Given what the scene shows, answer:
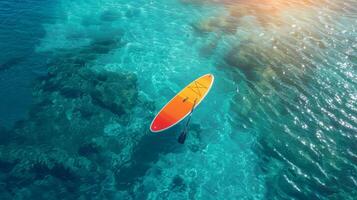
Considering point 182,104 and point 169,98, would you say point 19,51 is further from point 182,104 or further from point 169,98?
point 182,104

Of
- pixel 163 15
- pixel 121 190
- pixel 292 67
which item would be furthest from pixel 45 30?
pixel 292 67

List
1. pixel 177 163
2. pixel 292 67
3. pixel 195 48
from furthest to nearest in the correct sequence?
pixel 195 48 < pixel 292 67 < pixel 177 163

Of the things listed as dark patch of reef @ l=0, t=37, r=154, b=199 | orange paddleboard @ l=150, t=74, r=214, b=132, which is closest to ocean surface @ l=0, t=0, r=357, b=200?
dark patch of reef @ l=0, t=37, r=154, b=199

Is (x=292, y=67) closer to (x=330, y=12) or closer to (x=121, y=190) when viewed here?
(x=330, y=12)

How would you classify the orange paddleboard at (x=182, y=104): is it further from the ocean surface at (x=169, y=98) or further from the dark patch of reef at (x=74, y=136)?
the dark patch of reef at (x=74, y=136)

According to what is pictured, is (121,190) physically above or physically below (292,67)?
below

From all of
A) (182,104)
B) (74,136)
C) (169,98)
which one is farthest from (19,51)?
(182,104)

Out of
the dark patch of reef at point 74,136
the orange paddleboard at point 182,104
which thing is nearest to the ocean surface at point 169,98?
the dark patch of reef at point 74,136
